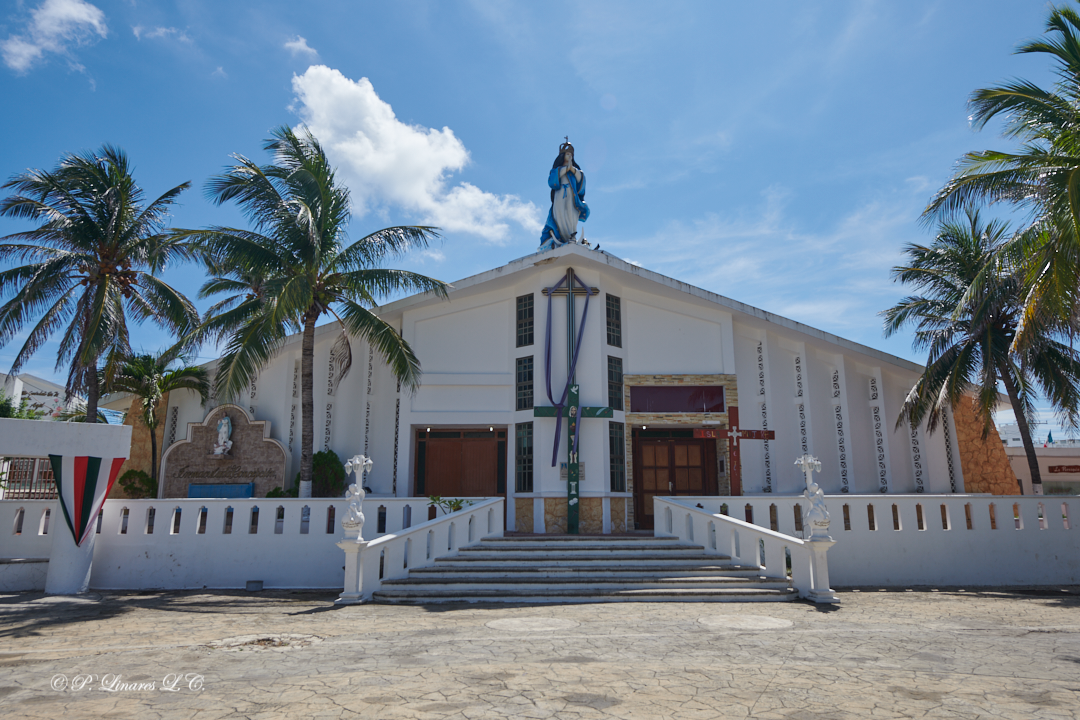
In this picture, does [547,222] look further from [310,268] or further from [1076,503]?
[1076,503]

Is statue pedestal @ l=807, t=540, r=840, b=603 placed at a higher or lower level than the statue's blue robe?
lower

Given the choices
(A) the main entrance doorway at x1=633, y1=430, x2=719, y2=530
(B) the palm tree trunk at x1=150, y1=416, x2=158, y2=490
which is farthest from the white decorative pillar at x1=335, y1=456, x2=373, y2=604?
(B) the palm tree trunk at x1=150, y1=416, x2=158, y2=490

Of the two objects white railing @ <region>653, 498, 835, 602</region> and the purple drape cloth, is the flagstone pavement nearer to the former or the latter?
white railing @ <region>653, 498, 835, 602</region>

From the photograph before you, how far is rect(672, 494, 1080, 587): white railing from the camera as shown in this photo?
12508mm

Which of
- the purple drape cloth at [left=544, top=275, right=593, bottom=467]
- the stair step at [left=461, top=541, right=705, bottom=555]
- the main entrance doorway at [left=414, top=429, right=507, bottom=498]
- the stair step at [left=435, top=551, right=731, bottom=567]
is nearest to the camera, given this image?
the stair step at [left=435, top=551, right=731, bottom=567]

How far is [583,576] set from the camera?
1103 cm

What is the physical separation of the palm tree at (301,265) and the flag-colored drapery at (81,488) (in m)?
2.53

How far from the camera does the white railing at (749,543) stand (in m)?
10.2

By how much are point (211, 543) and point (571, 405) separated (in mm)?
7583

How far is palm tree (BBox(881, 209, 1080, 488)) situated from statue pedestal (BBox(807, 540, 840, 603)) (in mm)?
7028

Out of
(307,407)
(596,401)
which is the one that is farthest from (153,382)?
(596,401)

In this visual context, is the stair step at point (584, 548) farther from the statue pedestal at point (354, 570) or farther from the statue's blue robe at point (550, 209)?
the statue's blue robe at point (550, 209)

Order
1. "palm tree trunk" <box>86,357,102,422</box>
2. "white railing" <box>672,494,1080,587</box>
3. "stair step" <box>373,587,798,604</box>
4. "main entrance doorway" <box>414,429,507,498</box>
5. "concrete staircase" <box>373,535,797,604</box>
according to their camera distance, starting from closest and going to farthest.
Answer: "stair step" <box>373,587,798,604</box>
"concrete staircase" <box>373,535,797,604</box>
"white railing" <box>672,494,1080,587</box>
"palm tree trunk" <box>86,357,102,422</box>
"main entrance doorway" <box>414,429,507,498</box>

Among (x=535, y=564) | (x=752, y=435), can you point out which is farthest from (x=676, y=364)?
(x=535, y=564)
